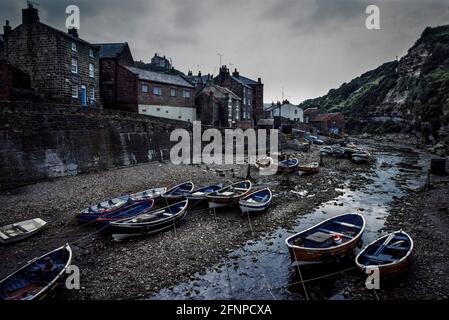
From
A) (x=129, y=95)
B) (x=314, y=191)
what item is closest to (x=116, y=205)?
(x=314, y=191)

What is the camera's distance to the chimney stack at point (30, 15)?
29016mm

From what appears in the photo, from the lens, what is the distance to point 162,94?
42.8m

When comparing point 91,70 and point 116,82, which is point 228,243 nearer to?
point 91,70

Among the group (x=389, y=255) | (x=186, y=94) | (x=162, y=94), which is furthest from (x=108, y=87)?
(x=389, y=255)

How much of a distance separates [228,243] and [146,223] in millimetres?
4481

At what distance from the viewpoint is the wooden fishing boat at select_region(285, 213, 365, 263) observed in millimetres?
11898

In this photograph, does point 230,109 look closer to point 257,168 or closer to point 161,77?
point 161,77

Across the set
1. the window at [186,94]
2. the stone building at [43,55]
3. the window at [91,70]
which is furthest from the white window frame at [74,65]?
Result: the window at [186,94]

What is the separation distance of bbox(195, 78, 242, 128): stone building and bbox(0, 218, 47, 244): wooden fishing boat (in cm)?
3673

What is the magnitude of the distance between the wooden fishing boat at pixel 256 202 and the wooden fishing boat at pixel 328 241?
5058 mm

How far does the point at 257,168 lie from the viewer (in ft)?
115

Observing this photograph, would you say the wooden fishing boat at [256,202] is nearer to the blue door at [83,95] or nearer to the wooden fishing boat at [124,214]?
the wooden fishing boat at [124,214]

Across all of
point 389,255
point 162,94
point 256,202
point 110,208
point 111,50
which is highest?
point 111,50
